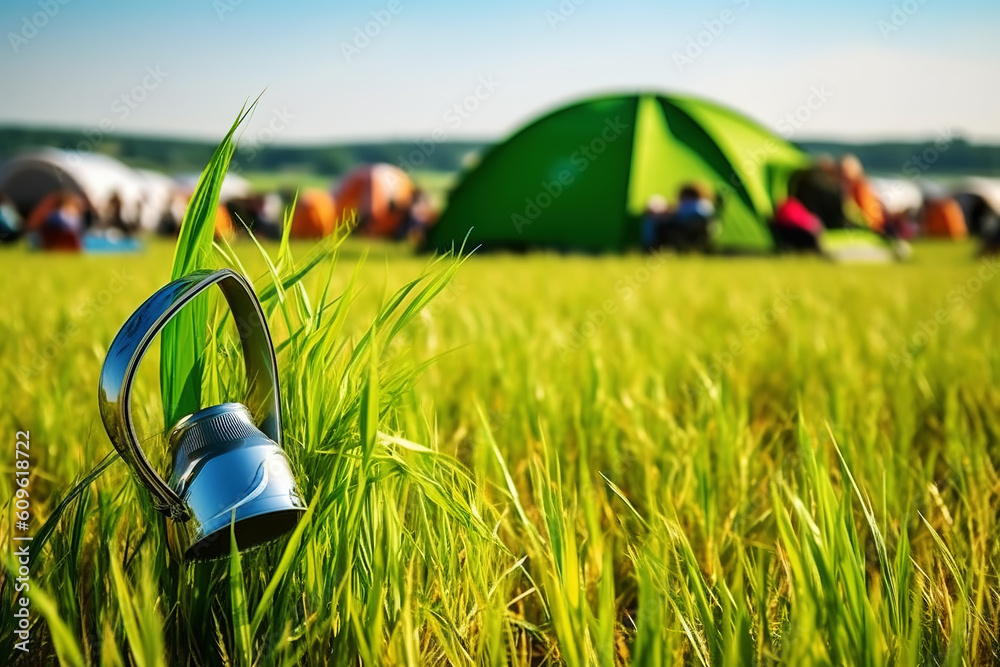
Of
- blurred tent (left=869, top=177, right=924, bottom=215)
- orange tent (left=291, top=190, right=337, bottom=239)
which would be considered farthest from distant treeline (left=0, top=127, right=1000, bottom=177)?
orange tent (left=291, top=190, right=337, bottom=239)

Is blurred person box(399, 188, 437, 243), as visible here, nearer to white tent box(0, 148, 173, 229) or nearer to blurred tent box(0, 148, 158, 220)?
white tent box(0, 148, 173, 229)

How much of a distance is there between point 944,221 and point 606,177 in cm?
1327

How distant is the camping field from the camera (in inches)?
22.5

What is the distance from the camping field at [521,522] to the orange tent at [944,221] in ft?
59.7

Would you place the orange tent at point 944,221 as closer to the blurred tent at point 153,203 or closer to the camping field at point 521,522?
the blurred tent at point 153,203

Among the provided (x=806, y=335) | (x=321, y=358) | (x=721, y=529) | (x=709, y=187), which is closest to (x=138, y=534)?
(x=321, y=358)

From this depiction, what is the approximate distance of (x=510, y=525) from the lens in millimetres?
884

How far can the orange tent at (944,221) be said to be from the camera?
17547mm

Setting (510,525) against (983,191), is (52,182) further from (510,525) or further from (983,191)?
(983,191)

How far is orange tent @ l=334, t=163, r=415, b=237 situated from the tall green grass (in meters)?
13.5

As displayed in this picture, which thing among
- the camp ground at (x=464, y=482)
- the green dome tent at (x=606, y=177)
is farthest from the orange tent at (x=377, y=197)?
the camp ground at (x=464, y=482)

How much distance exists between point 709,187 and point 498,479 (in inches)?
292

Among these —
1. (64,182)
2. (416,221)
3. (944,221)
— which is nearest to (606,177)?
(416,221)

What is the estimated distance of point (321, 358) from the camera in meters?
0.64
